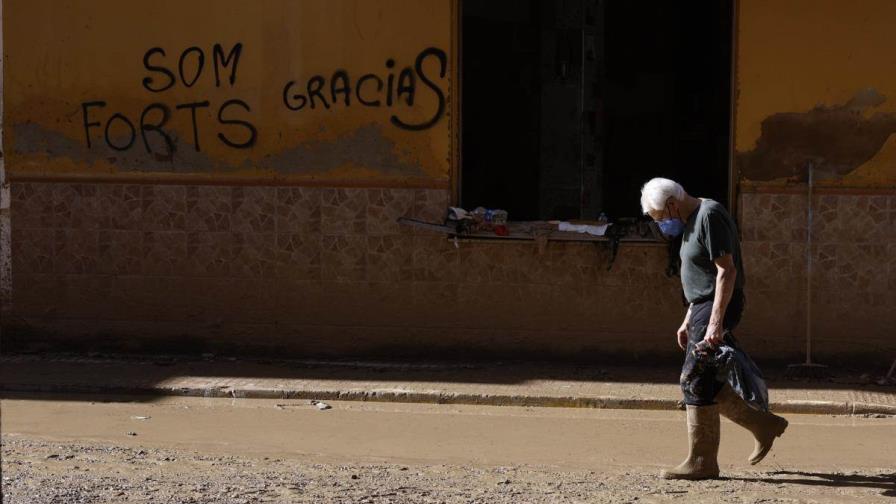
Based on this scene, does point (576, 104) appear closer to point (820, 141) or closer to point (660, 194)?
point (820, 141)

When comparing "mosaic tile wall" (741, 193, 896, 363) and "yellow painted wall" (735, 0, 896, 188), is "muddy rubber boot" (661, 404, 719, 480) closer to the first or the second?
"mosaic tile wall" (741, 193, 896, 363)

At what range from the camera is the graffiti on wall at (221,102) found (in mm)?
10375

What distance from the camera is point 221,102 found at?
10609 millimetres

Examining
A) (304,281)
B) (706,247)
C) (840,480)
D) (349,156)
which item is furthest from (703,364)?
(304,281)

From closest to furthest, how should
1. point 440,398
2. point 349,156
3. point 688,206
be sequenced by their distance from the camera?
point 688,206, point 440,398, point 349,156

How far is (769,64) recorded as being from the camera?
9.98 metres

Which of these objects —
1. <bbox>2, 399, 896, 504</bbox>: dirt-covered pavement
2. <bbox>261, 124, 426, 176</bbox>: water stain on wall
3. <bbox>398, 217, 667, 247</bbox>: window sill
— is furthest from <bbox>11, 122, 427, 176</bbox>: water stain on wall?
<bbox>2, 399, 896, 504</bbox>: dirt-covered pavement

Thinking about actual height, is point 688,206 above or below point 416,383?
above

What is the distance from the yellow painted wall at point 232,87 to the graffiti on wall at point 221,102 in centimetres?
1

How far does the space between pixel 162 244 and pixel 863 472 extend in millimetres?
5799

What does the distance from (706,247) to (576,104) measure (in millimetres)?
5104

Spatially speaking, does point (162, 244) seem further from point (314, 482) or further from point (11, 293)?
point (314, 482)

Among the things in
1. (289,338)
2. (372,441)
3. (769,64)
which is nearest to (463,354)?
(289,338)

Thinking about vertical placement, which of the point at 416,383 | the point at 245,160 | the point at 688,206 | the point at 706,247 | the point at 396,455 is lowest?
the point at 396,455
